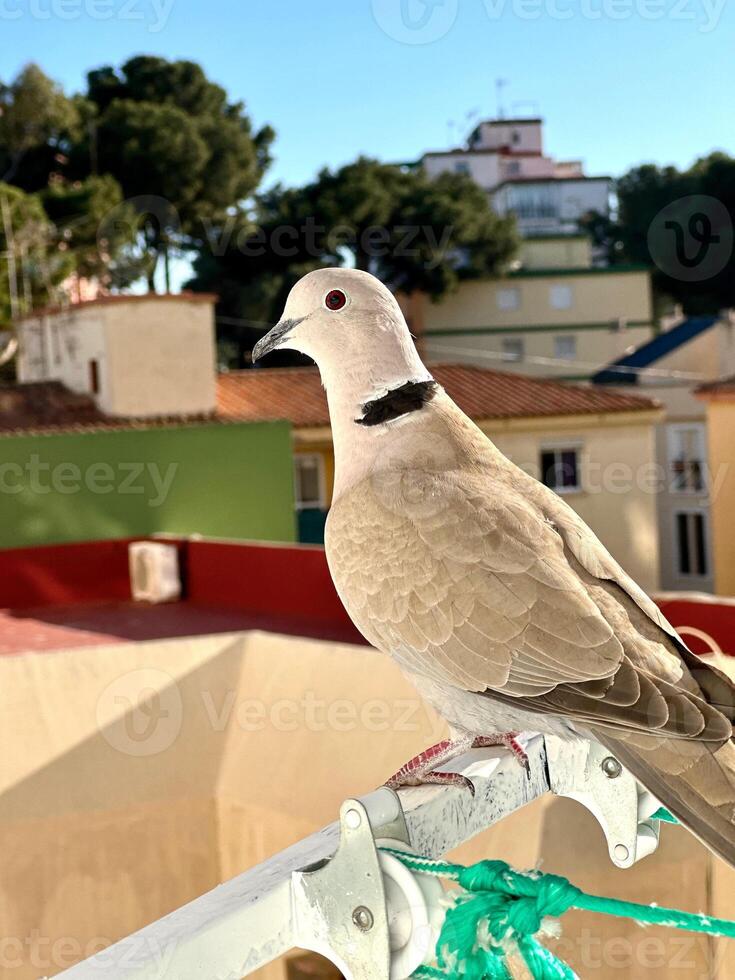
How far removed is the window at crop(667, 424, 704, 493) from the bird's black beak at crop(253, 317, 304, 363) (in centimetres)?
2351

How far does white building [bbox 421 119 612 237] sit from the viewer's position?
43.6 meters

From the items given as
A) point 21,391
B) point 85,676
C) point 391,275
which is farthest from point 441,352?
point 85,676

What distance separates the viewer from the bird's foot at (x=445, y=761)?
1.55 meters

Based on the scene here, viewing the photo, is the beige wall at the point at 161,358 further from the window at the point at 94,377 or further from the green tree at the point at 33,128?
the green tree at the point at 33,128

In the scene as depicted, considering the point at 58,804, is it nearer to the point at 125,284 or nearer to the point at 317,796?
the point at 317,796

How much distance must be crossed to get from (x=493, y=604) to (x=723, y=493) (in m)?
17.5

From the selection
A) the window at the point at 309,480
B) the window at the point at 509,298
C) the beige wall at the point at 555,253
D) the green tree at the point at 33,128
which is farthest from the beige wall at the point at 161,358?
the beige wall at the point at 555,253

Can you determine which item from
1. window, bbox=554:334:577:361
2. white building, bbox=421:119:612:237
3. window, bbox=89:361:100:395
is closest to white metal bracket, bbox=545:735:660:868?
window, bbox=89:361:100:395

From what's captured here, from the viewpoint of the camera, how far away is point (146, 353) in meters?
16.5

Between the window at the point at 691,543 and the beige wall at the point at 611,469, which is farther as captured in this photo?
the window at the point at 691,543

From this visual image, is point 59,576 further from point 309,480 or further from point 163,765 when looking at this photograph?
point 309,480

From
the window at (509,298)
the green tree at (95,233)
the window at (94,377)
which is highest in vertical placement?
the green tree at (95,233)

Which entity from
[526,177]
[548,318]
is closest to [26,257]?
[548,318]

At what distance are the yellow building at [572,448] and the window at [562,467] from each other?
0.02m
